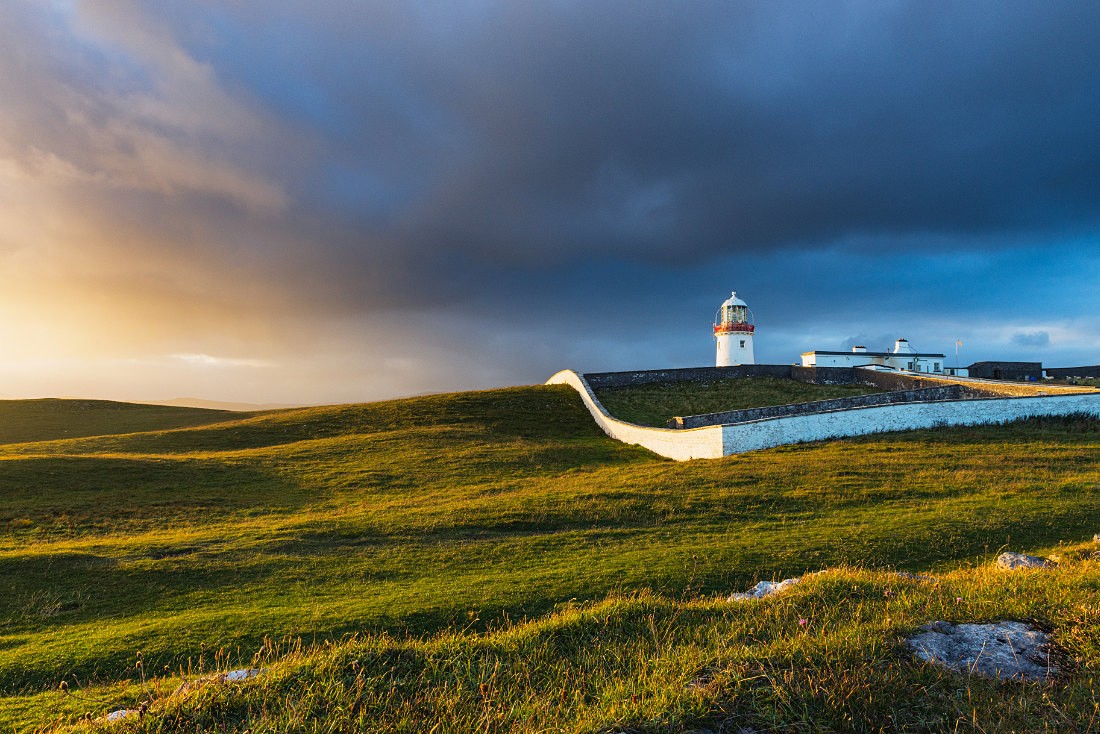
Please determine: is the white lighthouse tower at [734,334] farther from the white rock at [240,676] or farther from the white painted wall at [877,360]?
the white rock at [240,676]

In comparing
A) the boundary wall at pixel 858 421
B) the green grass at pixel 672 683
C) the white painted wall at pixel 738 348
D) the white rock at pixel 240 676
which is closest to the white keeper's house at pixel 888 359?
the white painted wall at pixel 738 348

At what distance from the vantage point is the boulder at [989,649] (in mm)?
4711

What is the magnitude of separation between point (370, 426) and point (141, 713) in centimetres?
3747

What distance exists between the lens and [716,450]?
2627cm

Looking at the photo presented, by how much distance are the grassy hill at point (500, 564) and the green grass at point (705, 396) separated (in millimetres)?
12385

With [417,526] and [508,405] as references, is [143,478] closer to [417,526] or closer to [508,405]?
[417,526]

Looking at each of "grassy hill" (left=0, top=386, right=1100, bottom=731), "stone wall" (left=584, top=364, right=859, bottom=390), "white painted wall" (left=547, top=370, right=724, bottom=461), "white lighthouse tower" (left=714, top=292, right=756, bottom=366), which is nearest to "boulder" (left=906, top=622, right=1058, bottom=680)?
"grassy hill" (left=0, top=386, right=1100, bottom=731)

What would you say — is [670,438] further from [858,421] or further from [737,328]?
[737,328]

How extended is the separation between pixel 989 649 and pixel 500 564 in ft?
33.1

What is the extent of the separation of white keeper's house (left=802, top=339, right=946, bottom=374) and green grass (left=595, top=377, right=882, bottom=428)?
12.1 meters

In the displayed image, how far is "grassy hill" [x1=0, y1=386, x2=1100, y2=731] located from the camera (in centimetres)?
471

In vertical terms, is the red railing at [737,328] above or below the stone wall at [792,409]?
above

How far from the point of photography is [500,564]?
44.1 ft

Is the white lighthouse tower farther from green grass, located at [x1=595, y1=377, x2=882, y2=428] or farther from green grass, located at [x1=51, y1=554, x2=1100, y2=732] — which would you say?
green grass, located at [x1=51, y1=554, x2=1100, y2=732]
